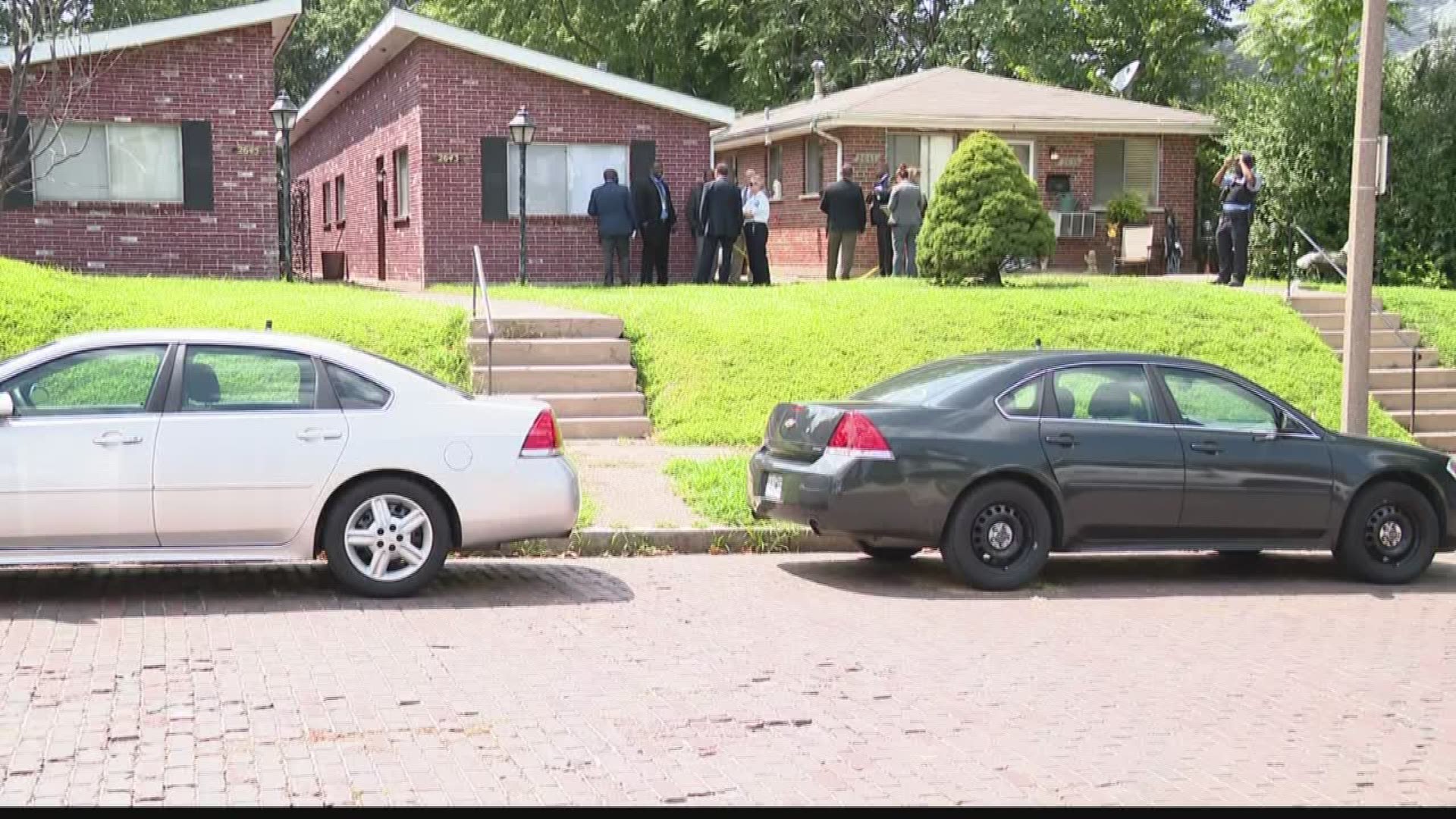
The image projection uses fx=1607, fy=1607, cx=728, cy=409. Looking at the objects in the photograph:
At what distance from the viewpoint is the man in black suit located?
2445 cm

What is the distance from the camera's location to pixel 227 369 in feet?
28.8

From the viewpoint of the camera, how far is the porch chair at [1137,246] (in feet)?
98.9

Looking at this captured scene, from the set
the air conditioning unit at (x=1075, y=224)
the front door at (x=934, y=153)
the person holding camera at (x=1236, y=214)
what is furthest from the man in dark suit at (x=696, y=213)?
the air conditioning unit at (x=1075, y=224)

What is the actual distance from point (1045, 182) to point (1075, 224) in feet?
3.34

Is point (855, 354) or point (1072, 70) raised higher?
point (1072, 70)

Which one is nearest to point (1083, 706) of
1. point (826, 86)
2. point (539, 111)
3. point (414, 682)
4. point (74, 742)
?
point (414, 682)

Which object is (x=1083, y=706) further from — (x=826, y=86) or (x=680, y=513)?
(x=826, y=86)

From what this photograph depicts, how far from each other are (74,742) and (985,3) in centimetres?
4167

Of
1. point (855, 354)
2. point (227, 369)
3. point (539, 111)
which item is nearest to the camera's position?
point (227, 369)

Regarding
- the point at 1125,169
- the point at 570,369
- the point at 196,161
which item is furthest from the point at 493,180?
the point at 1125,169

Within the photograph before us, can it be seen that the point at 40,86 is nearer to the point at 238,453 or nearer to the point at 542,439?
the point at 238,453

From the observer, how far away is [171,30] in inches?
925

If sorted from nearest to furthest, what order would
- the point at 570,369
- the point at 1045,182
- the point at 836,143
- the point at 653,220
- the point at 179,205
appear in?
the point at 570,369
the point at 179,205
the point at 653,220
the point at 836,143
the point at 1045,182

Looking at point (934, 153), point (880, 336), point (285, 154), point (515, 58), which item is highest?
point (515, 58)
